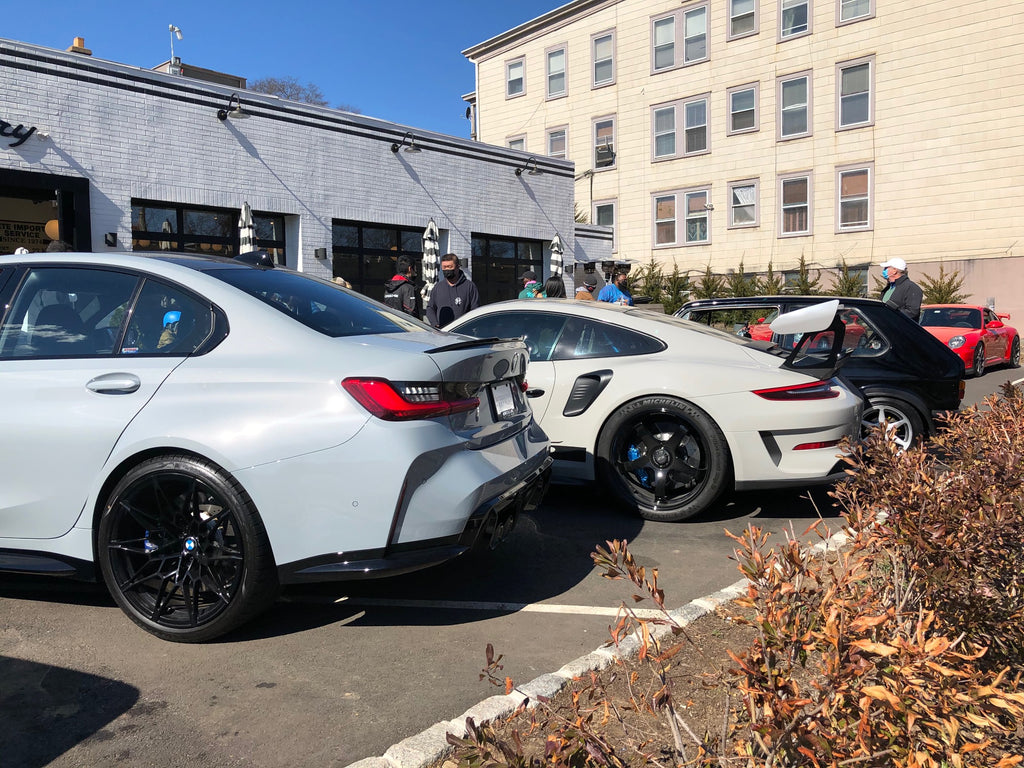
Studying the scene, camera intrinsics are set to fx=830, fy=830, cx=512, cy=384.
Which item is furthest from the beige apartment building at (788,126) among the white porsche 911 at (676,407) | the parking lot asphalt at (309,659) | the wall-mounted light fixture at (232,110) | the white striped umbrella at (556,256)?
the parking lot asphalt at (309,659)

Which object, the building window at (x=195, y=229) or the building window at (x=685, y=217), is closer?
the building window at (x=195, y=229)

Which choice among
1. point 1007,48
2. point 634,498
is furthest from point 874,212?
point 634,498

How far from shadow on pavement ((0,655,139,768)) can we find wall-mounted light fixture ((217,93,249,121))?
38.1ft

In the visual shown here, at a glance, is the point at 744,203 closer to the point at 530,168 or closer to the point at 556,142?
the point at 556,142

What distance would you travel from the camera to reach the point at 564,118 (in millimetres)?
31969

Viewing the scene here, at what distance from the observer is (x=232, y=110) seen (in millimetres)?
13414

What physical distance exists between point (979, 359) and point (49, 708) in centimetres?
1700

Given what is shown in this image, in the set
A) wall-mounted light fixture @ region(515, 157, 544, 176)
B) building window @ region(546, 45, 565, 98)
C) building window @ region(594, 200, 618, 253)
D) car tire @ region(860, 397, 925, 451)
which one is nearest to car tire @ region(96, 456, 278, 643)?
car tire @ region(860, 397, 925, 451)

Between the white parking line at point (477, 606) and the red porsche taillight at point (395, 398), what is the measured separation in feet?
3.53

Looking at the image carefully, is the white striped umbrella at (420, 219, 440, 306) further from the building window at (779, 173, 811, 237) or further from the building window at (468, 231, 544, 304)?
the building window at (779, 173, 811, 237)

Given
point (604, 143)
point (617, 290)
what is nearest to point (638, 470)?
point (617, 290)

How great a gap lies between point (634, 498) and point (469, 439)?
222 cm

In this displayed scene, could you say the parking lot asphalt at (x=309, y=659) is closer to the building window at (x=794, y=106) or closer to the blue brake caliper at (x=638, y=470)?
the blue brake caliper at (x=638, y=470)

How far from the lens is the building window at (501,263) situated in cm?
1875
